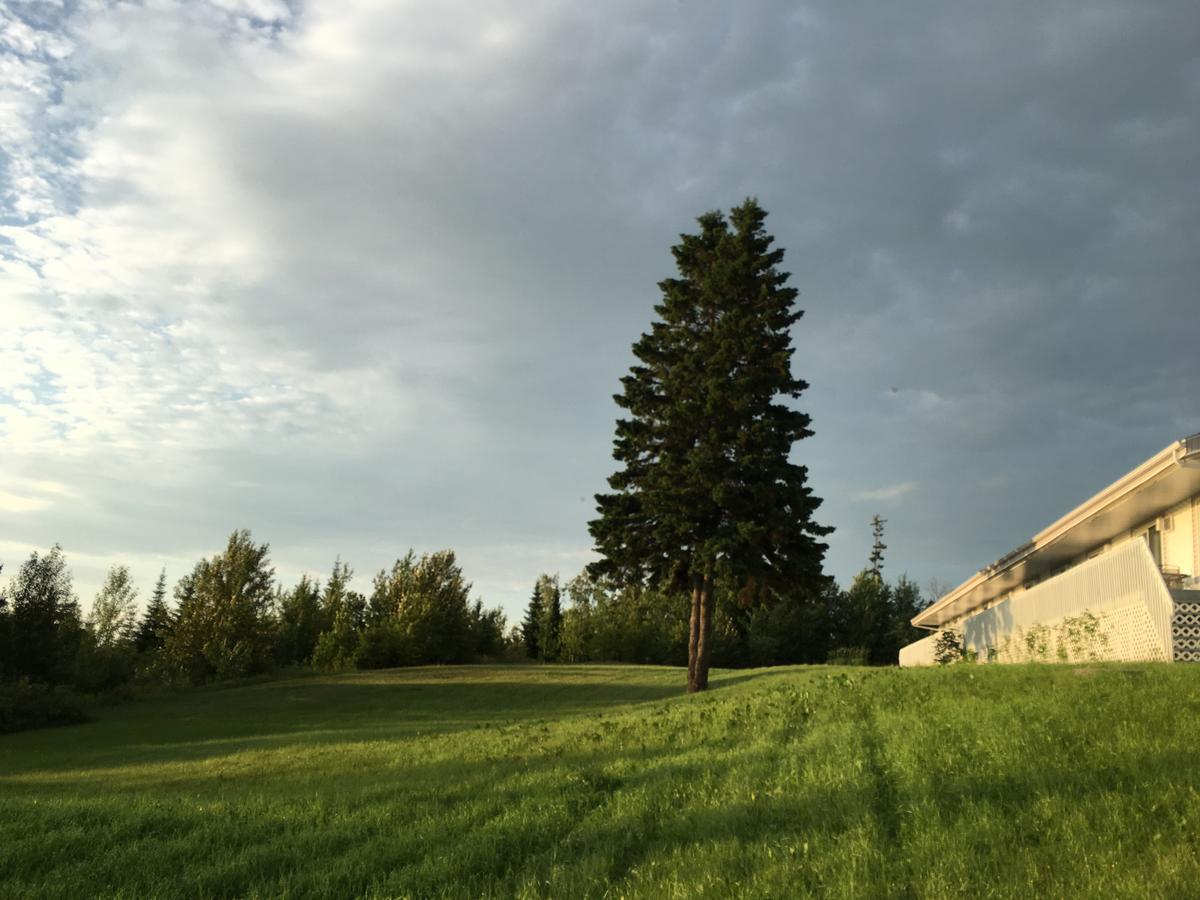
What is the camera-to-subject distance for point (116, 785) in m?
15.6

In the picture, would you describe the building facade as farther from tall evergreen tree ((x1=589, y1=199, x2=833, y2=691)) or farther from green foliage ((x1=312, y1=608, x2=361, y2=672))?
green foliage ((x1=312, y1=608, x2=361, y2=672))

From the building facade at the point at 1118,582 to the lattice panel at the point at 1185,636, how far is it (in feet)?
0.07

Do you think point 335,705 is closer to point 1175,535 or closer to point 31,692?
point 31,692

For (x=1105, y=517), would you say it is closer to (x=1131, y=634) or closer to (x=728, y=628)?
(x=1131, y=634)

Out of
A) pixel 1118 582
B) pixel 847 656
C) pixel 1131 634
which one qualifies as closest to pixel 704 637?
pixel 1118 582

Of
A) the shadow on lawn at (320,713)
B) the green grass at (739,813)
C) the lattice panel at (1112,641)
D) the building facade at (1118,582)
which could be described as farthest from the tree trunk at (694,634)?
the green grass at (739,813)

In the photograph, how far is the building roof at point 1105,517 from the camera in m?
19.6

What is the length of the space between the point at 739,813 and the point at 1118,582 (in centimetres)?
1556

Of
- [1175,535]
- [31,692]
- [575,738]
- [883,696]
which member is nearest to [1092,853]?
[883,696]

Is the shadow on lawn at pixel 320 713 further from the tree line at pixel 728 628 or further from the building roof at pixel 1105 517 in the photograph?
the tree line at pixel 728 628

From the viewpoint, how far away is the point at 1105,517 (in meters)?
24.7

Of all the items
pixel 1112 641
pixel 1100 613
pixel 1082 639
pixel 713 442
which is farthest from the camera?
pixel 713 442

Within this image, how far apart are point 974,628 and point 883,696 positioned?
19.2 m

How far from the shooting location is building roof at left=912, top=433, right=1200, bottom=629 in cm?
1958
